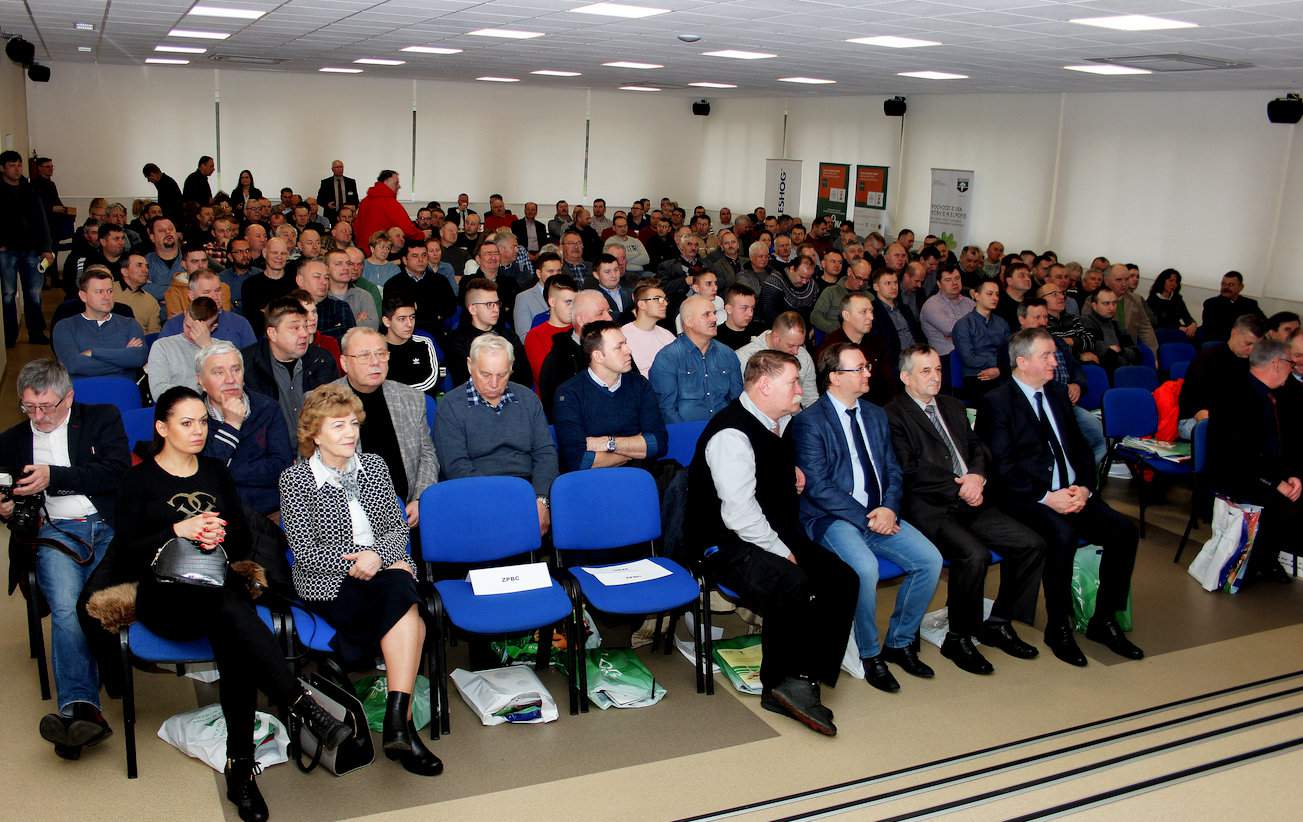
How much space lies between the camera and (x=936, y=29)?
6.78m

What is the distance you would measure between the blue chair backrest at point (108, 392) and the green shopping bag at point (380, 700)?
2128mm

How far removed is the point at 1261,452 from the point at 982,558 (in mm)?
2074

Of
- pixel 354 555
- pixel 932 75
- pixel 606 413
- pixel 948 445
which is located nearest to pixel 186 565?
pixel 354 555

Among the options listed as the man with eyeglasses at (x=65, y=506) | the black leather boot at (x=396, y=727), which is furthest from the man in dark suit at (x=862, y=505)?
the man with eyeglasses at (x=65, y=506)

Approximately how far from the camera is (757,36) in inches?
304

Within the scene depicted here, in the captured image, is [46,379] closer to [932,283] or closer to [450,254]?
[450,254]

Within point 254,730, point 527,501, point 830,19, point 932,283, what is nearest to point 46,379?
point 254,730

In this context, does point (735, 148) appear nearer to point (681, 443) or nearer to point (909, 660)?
point (681, 443)

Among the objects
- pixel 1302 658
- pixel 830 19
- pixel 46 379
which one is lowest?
pixel 1302 658

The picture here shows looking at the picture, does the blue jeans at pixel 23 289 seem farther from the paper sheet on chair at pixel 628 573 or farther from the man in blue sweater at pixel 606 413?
the paper sheet on chair at pixel 628 573

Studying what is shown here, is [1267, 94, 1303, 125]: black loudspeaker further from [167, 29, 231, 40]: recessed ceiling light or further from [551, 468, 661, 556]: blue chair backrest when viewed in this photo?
[167, 29, 231, 40]: recessed ceiling light

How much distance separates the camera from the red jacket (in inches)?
488

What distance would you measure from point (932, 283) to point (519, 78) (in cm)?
723

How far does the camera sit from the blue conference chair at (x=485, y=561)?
145 inches
